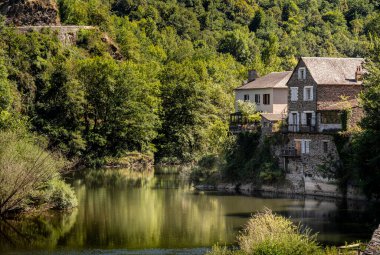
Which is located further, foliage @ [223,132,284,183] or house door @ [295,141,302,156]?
foliage @ [223,132,284,183]

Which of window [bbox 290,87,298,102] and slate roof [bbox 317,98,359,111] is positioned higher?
window [bbox 290,87,298,102]

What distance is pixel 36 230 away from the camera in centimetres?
4731

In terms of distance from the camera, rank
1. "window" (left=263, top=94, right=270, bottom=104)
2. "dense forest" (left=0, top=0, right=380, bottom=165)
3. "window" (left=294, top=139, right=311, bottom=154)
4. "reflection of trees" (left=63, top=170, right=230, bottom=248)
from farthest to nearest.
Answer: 1. "dense forest" (left=0, top=0, right=380, bottom=165)
2. "window" (left=263, top=94, right=270, bottom=104)
3. "window" (left=294, top=139, right=311, bottom=154)
4. "reflection of trees" (left=63, top=170, right=230, bottom=248)

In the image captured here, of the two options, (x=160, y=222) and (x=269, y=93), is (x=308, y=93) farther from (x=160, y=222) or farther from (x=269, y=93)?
(x=160, y=222)

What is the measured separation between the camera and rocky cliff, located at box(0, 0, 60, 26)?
411 feet

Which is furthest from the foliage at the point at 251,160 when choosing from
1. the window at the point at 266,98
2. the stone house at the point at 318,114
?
the window at the point at 266,98

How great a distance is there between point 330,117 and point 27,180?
29580mm

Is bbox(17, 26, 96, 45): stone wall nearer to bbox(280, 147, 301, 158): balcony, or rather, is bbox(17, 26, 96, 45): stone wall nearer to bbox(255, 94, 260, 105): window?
bbox(255, 94, 260, 105): window

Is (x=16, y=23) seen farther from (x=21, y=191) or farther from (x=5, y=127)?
(x=21, y=191)

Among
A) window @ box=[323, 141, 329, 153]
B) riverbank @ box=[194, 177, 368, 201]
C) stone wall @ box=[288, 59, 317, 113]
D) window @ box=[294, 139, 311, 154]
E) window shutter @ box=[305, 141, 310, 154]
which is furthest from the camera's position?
stone wall @ box=[288, 59, 317, 113]

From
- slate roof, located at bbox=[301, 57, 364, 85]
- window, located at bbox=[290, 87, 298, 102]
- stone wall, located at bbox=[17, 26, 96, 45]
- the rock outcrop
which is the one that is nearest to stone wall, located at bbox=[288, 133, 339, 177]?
window, located at bbox=[290, 87, 298, 102]

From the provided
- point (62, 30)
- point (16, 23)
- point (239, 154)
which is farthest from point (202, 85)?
point (239, 154)

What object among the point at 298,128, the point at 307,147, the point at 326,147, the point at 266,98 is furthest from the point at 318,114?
the point at 266,98

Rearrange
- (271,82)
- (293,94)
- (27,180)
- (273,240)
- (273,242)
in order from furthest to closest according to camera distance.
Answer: (271,82)
(293,94)
(27,180)
(273,240)
(273,242)
